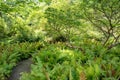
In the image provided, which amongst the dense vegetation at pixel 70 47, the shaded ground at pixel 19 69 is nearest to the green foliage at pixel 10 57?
the dense vegetation at pixel 70 47

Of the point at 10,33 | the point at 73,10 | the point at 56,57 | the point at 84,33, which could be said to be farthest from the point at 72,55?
the point at 10,33

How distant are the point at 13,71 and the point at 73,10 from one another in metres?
4.57

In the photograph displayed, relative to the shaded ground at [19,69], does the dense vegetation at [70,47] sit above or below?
above

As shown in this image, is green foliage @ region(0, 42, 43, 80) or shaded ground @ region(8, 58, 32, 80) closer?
green foliage @ region(0, 42, 43, 80)

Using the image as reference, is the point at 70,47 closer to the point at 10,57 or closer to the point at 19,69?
the point at 19,69

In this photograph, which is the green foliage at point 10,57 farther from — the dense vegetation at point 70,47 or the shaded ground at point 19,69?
the shaded ground at point 19,69

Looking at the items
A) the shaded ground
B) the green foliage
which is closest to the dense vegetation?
the green foliage

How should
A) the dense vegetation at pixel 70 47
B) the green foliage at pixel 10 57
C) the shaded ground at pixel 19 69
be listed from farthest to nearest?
the shaded ground at pixel 19 69
the green foliage at pixel 10 57
the dense vegetation at pixel 70 47

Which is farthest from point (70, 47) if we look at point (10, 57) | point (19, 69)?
point (10, 57)

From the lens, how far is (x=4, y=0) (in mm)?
6805

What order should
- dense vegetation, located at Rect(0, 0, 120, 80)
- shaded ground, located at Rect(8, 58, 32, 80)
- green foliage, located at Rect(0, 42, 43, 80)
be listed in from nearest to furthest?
dense vegetation, located at Rect(0, 0, 120, 80) < green foliage, located at Rect(0, 42, 43, 80) < shaded ground, located at Rect(8, 58, 32, 80)

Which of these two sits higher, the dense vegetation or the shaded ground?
the dense vegetation

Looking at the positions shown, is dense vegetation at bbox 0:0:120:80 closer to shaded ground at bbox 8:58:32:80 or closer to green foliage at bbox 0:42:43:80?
green foliage at bbox 0:42:43:80

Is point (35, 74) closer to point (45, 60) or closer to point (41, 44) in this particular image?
point (45, 60)
